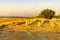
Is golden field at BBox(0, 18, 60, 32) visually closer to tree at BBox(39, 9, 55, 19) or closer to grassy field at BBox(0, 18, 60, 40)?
grassy field at BBox(0, 18, 60, 40)

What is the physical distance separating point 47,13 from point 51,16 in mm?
→ 1906

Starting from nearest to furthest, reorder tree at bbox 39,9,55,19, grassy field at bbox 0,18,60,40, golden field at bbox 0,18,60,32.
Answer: grassy field at bbox 0,18,60,40 < golden field at bbox 0,18,60,32 < tree at bbox 39,9,55,19

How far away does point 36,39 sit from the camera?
53.6 feet

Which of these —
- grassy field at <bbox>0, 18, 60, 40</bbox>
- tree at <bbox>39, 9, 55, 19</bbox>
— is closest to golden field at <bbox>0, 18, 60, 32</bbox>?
grassy field at <bbox>0, 18, 60, 40</bbox>

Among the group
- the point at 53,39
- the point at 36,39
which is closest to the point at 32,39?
the point at 36,39

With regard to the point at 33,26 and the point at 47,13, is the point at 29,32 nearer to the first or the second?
the point at 33,26

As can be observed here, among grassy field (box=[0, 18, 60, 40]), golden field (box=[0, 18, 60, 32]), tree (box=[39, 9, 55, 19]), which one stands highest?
grassy field (box=[0, 18, 60, 40])

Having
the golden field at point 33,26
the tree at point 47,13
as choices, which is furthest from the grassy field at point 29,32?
the tree at point 47,13

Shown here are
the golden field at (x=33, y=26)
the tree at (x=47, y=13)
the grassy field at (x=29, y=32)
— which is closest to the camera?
the grassy field at (x=29, y=32)

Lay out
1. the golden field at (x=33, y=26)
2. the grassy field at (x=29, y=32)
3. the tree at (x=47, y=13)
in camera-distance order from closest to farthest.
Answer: the grassy field at (x=29, y=32)
the golden field at (x=33, y=26)
the tree at (x=47, y=13)

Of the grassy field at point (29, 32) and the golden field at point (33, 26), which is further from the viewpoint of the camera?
the golden field at point (33, 26)

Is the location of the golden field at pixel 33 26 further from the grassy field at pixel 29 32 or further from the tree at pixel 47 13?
the tree at pixel 47 13

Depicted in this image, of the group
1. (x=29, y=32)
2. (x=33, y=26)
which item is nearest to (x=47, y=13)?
(x=33, y=26)

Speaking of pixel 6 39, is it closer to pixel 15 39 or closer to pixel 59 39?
pixel 15 39
